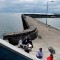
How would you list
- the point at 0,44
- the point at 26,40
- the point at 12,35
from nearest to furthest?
1. the point at 0,44
2. the point at 26,40
3. the point at 12,35

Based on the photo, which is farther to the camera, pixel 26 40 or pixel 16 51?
pixel 26 40

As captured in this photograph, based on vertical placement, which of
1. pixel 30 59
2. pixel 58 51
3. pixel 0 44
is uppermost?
pixel 0 44

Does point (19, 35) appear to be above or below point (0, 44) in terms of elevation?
below

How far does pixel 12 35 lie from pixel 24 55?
15.1m

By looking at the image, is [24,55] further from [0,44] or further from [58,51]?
[58,51]

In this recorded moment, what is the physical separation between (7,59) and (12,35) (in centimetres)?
1510

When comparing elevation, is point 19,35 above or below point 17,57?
below

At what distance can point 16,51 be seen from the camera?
3.54m

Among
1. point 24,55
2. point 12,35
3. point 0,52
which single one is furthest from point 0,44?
point 12,35

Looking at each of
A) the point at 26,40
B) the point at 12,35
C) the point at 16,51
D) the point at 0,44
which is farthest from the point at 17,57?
the point at 12,35

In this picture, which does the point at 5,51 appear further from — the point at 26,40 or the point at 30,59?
the point at 26,40

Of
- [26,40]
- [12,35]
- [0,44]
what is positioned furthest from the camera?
[12,35]

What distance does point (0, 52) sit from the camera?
11.4 ft

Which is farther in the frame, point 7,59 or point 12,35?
point 12,35
